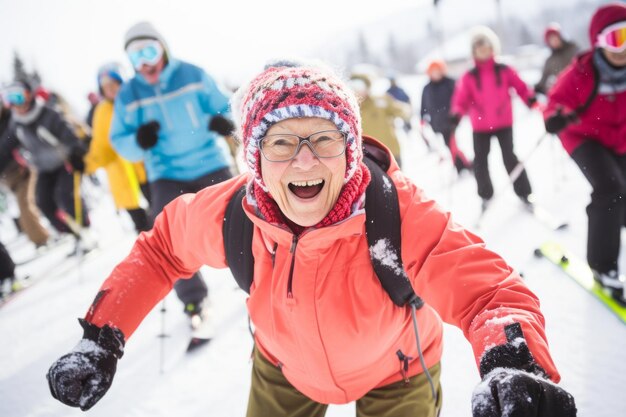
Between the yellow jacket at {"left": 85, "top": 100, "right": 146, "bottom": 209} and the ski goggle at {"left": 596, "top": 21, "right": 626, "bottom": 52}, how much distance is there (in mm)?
4396

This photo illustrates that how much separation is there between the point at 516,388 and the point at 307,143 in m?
1.02

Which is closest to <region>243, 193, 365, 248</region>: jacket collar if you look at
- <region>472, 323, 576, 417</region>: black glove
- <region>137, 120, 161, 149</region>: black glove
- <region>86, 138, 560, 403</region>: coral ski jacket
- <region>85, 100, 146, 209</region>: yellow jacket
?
<region>86, 138, 560, 403</region>: coral ski jacket

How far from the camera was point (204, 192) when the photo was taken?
1.82 m

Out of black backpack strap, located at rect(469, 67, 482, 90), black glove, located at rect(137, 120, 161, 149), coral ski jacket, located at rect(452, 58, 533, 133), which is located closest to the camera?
black glove, located at rect(137, 120, 161, 149)

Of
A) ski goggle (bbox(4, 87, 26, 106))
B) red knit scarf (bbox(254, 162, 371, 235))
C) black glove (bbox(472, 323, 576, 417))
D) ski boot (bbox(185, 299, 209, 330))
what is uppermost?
ski goggle (bbox(4, 87, 26, 106))

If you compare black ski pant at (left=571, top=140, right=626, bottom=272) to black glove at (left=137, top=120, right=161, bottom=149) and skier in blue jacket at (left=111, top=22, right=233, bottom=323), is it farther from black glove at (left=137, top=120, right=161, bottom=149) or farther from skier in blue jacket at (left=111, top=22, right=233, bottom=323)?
black glove at (left=137, top=120, right=161, bottom=149)

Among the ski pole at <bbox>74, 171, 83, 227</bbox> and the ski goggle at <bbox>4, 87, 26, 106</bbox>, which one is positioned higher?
the ski goggle at <bbox>4, 87, 26, 106</bbox>

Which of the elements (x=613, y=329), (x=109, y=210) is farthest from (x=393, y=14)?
(x=613, y=329)

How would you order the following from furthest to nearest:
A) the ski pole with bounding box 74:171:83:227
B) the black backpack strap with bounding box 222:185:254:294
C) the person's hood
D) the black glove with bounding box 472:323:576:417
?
1. the ski pole with bounding box 74:171:83:227
2. the person's hood
3. the black backpack strap with bounding box 222:185:254:294
4. the black glove with bounding box 472:323:576:417

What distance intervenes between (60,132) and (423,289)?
A: 19.3 ft

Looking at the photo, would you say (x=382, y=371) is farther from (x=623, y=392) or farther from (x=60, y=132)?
(x=60, y=132)

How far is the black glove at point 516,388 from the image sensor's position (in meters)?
0.92

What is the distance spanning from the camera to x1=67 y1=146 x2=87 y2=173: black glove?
16.8 ft

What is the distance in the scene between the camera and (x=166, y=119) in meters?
3.30
